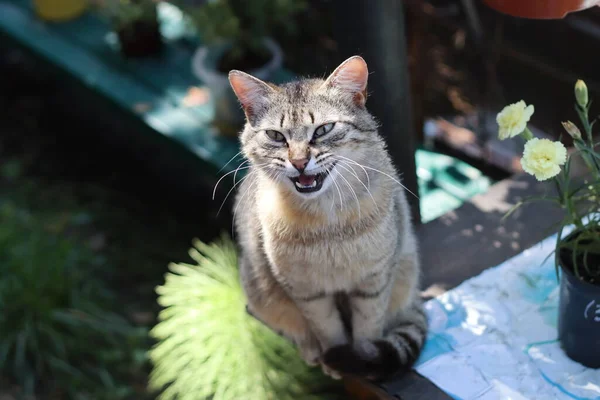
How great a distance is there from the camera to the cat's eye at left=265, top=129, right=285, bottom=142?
1.60 m

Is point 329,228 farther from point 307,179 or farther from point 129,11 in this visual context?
point 129,11

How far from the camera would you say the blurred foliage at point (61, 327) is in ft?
8.73

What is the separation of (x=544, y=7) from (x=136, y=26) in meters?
2.34

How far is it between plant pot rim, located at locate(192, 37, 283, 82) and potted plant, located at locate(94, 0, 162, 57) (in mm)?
453

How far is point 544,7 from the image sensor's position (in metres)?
1.52

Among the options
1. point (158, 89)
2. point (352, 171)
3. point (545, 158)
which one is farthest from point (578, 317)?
point (158, 89)

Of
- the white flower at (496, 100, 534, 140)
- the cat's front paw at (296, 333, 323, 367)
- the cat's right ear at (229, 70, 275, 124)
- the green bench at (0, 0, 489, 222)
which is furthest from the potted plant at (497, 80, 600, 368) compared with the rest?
the green bench at (0, 0, 489, 222)

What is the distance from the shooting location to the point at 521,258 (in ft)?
6.99

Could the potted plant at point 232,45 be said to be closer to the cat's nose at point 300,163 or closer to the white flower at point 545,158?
the cat's nose at point 300,163

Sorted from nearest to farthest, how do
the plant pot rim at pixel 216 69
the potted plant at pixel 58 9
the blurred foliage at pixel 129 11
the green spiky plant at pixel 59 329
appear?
the green spiky plant at pixel 59 329 < the plant pot rim at pixel 216 69 < the blurred foliage at pixel 129 11 < the potted plant at pixel 58 9

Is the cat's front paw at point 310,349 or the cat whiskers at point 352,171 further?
the cat's front paw at point 310,349

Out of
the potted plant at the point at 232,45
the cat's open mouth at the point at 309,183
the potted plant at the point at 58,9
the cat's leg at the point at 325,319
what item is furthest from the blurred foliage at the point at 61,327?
the cat's open mouth at the point at 309,183

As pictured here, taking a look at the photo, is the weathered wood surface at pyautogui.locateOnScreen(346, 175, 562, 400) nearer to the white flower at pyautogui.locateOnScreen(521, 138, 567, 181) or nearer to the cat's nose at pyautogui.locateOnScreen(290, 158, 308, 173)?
the white flower at pyautogui.locateOnScreen(521, 138, 567, 181)

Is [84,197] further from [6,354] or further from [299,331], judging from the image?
[299,331]
